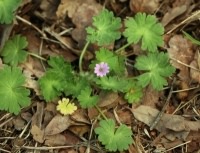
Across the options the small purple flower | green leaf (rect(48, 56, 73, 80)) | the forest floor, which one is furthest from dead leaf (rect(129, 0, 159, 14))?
green leaf (rect(48, 56, 73, 80))

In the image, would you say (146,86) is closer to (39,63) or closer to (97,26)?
(97,26)

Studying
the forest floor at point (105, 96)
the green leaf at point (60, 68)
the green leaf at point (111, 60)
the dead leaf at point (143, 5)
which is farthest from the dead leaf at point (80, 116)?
the dead leaf at point (143, 5)

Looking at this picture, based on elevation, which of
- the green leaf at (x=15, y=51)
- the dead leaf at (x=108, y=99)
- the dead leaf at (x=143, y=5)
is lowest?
the dead leaf at (x=108, y=99)

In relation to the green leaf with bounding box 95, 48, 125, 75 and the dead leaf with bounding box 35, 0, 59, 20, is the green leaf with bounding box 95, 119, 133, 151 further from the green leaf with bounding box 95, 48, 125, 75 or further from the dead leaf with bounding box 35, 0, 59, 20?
the dead leaf with bounding box 35, 0, 59, 20

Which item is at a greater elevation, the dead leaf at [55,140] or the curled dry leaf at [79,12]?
the curled dry leaf at [79,12]

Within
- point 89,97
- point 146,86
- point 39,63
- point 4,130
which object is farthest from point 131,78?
point 4,130

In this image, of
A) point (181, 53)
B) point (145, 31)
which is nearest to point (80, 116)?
point (145, 31)

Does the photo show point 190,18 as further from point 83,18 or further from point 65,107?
point 65,107

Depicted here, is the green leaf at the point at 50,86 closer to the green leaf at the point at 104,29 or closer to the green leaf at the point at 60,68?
the green leaf at the point at 60,68
